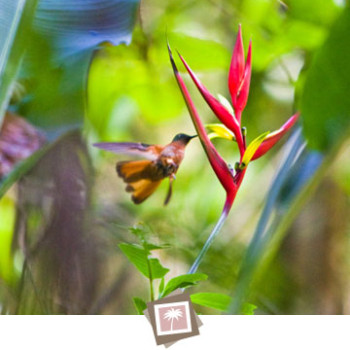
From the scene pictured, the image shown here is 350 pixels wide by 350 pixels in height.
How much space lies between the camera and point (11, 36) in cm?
88

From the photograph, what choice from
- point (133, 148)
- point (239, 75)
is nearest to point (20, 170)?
Answer: point (133, 148)

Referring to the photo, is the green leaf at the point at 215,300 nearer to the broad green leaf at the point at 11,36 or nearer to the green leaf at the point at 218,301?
the green leaf at the point at 218,301

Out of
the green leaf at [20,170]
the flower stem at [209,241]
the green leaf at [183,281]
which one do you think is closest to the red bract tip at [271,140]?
the flower stem at [209,241]

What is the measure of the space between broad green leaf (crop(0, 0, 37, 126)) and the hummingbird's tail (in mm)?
232

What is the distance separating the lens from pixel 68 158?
0.92 meters

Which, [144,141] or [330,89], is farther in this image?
[144,141]

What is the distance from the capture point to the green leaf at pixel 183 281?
84cm

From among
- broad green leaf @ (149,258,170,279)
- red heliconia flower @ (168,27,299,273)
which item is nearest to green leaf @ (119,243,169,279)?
broad green leaf @ (149,258,170,279)

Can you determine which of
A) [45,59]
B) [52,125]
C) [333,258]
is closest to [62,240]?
[52,125]

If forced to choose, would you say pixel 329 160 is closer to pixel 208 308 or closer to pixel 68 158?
pixel 208 308

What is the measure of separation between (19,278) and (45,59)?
0.39 m

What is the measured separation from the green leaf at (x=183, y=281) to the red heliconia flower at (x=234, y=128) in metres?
0.11

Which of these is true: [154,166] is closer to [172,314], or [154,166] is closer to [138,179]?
[138,179]

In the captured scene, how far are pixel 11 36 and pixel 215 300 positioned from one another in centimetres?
56
